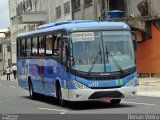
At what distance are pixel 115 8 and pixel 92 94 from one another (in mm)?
31190

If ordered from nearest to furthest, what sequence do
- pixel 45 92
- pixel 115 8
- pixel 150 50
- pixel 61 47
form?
pixel 61 47 → pixel 45 92 → pixel 150 50 → pixel 115 8

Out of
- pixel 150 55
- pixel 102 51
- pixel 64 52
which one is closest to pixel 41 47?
pixel 64 52

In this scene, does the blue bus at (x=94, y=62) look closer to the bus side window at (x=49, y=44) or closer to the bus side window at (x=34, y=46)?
the bus side window at (x=49, y=44)

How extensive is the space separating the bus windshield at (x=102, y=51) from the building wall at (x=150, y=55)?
2037cm

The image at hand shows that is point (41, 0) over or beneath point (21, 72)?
over

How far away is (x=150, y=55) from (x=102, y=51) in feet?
72.1

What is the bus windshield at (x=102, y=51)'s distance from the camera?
1836cm

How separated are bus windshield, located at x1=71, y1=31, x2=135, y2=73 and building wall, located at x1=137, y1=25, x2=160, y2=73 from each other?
20.4 meters

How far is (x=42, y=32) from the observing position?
22.5m

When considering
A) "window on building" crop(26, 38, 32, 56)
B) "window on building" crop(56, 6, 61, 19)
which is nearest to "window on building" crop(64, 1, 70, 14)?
"window on building" crop(56, 6, 61, 19)

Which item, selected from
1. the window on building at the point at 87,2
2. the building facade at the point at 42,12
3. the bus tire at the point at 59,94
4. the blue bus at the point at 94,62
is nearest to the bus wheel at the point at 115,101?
the blue bus at the point at 94,62

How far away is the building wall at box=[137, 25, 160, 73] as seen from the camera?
3909cm

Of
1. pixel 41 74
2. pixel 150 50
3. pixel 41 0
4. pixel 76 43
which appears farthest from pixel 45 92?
pixel 41 0

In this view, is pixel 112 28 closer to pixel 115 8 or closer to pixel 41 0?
pixel 115 8
